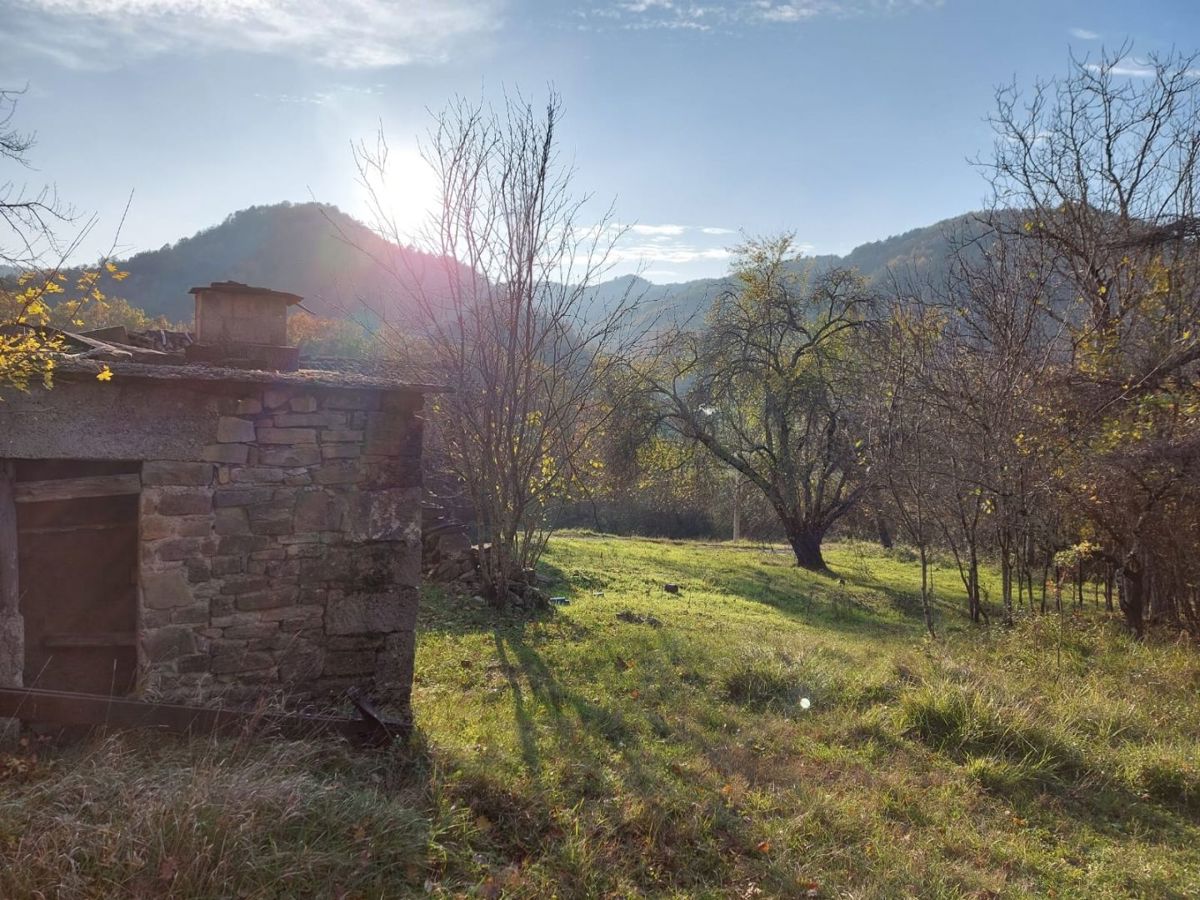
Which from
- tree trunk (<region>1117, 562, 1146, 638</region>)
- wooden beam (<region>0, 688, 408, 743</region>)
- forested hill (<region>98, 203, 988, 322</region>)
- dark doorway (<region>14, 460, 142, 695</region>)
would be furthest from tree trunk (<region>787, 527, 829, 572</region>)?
forested hill (<region>98, 203, 988, 322</region>)

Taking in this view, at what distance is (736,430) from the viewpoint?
696 inches

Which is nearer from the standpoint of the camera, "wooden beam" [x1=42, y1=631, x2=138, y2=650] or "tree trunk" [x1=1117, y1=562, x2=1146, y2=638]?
"wooden beam" [x1=42, y1=631, x2=138, y2=650]

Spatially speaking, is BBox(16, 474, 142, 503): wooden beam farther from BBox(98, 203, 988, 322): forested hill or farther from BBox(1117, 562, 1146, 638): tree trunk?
BBox(98, 203, 988, 322): forested hill

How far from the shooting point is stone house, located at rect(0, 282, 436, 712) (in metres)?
4.46

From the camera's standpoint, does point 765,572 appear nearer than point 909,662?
No

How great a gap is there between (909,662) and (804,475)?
426 inches

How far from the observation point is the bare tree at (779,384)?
A: 55.8 ft

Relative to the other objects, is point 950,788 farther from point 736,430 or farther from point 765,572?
point 736,430

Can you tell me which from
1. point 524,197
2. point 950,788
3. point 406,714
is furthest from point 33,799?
point 524,197

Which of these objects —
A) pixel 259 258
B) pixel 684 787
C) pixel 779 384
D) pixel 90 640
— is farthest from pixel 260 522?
pixel 259 258

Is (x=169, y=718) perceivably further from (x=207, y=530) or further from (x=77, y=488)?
(x=77, y=488)

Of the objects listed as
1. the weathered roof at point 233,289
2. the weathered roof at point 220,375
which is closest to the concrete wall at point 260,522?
the weathered roof at point 220,375

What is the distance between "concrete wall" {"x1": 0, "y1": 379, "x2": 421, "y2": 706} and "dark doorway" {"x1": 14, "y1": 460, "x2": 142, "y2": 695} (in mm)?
345

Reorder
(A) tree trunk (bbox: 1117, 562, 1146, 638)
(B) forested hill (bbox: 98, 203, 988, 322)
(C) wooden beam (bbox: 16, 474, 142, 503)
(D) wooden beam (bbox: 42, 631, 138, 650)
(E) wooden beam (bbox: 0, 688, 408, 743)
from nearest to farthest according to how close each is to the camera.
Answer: (E) wooden beam (bbox: 0, 688, 408, 743) < (C) wooden beam (bbox: 16, 474, 142, 503) < (D) wooden beam (bbox: 42, 631, 138, 650) < (A) tree trunk (bbox: 1117, 562, 1146, 638) < (B) forested hill (bbox: 98, 203, 988, 322)
